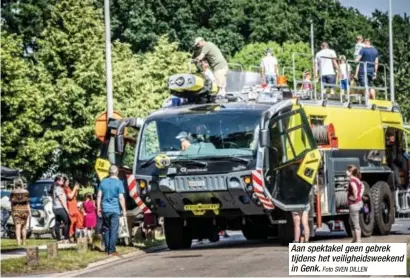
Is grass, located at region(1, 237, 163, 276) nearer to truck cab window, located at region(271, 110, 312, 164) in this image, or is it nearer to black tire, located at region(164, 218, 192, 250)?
black tire, located at region(164, 218, 192, 250)

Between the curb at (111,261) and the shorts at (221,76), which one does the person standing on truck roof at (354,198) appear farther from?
the curb at (111,261)

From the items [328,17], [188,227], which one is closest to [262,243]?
[188,227]

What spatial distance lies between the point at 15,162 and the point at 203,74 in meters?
38.6

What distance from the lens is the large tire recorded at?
112 ft

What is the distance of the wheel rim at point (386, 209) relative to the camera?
3478 centimetres

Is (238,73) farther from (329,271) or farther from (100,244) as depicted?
(329,271)

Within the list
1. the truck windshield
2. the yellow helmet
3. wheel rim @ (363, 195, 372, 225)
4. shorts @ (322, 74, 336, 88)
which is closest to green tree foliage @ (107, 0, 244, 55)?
shorts @ (322, 74, 336, 88)

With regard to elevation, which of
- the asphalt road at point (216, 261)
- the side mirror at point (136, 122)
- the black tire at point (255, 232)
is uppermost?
the side mirror at point (136, 122)

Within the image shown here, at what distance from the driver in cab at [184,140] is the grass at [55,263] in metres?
2.74

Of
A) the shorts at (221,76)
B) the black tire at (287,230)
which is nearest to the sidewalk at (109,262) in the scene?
the black tire at (287,230)

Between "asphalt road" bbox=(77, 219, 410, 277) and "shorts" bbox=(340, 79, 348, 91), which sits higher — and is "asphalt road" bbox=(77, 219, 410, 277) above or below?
below

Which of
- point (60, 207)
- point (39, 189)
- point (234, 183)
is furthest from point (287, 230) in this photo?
point (39, 189)

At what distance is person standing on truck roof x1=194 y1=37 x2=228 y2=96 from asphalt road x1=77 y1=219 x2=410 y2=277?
371 centimetres

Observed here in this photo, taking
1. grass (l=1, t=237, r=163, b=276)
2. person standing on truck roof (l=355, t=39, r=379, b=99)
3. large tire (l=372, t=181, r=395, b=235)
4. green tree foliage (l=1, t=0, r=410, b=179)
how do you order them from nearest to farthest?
grass (l=1, t=237, r=163, b=276)
large tire (l=372, t=181, r=395, b=235)
person standing on truck roof (l=355, t=39, r=379, b=99)
green tree foliage (l=1, t=0, r=410, b=179)
